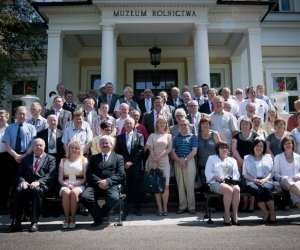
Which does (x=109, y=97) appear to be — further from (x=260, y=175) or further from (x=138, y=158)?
(x=260, y=175)

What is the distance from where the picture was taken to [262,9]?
12266 mm

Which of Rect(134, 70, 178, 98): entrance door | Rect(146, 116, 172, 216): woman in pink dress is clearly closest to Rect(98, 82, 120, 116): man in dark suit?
Rect(146, 116, 172, 216): woman in pink dress

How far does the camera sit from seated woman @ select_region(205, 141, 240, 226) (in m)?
6.29

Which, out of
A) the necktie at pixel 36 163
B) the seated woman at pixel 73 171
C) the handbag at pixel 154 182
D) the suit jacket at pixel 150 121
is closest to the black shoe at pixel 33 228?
the seated woman at pixel 73 171

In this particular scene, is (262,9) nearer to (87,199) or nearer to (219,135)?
(219,135)

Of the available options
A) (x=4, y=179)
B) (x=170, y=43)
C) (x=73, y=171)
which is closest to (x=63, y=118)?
(x=4, y=179)

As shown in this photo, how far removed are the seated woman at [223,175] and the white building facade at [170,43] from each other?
544cm

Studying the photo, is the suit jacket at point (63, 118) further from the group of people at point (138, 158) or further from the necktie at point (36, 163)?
the necktie at point (36, 163)

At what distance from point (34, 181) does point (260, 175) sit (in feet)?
13.2

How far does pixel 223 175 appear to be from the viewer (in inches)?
260

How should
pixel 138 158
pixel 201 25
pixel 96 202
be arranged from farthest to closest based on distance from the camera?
pixel 201 25, pixel 138 158, pixel 96 202

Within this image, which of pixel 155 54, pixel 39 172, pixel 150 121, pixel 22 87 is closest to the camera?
pixel 39 172

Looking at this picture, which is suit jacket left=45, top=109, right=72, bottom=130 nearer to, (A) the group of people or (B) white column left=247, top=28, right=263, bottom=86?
(A) the group of people

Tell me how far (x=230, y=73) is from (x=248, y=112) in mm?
8124
